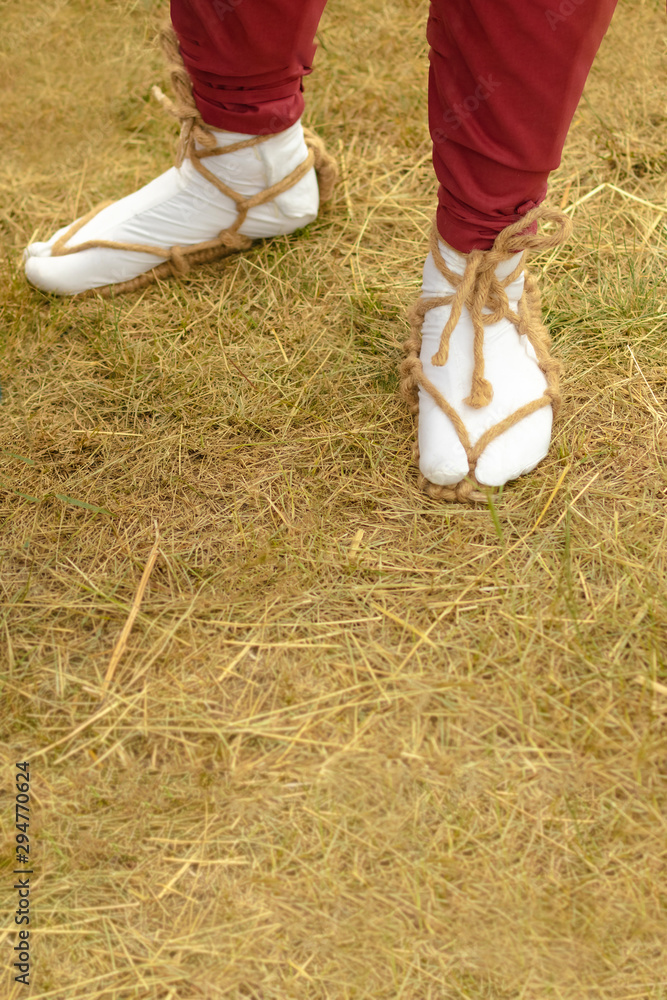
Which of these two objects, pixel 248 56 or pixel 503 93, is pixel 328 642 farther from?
pixel 248 56

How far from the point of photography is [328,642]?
97cm

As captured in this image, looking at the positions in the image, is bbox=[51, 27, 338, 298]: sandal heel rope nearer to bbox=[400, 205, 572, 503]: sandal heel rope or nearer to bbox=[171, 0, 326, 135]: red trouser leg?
bbox=[171, 0, 326, 135]: red trouser leg

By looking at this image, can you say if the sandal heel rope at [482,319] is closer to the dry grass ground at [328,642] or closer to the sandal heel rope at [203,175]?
the dry grass ground at [328,642]

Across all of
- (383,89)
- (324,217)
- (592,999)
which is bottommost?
(592,999)

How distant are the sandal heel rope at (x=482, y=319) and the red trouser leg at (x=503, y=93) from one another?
0.04 m

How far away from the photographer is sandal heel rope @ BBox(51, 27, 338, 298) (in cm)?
124

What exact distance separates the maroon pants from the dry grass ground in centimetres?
32

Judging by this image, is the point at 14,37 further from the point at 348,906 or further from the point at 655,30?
the point at 348,906

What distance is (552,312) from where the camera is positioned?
1298 mm

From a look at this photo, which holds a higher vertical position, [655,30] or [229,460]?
[655,30]

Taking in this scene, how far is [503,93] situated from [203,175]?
622mm

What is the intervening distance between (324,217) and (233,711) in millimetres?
979

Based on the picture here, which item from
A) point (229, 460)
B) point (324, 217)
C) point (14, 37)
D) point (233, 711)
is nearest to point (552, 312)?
point (324, 217)

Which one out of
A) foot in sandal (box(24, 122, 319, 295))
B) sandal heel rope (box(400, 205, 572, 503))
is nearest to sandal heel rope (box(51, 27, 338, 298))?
foot in sandal (box(24, 122, 319, 295))
